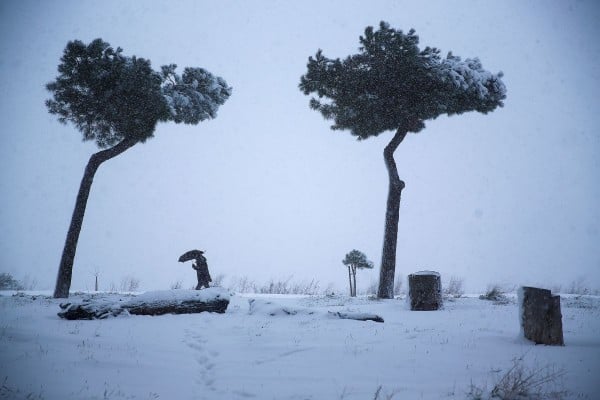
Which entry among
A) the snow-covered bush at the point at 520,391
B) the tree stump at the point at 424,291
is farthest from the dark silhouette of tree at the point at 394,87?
the snow-covered bush at the point at 520,391

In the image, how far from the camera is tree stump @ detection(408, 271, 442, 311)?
8836 mm

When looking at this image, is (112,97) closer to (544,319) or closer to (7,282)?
(544,319)

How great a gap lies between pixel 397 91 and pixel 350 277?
14088 mm

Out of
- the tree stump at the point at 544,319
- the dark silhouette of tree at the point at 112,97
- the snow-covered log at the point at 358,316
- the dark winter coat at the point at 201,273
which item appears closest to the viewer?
the tree stump at the point at 544,319

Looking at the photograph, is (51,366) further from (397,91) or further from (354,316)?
(397,91)

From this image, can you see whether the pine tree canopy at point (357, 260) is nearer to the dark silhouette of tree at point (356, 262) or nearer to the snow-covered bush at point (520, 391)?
the dark silhouette of tree at point (356, 262)

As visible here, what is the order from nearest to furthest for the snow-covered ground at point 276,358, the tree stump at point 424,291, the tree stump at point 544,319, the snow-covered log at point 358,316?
the snow-covered ground at point 276,358 → the tree stump at point 544,319 → the snow-covered log at point 358,316 → the tree stump at point 424,291

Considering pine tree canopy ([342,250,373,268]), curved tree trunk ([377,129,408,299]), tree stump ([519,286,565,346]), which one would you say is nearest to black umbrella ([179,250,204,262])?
curved tree trunk ([377,129,408,299])

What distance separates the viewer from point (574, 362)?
3.98 metres

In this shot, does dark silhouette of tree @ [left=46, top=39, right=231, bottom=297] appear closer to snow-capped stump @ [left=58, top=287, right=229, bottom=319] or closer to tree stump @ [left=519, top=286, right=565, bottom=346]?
snow-capped stump @ [left=58, top=287, right=229, bottom=319]

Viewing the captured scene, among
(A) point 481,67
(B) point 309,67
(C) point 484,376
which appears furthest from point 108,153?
(A) point 481,67

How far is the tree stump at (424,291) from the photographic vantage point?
29.0ft

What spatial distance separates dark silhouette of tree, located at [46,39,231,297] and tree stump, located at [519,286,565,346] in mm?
13171

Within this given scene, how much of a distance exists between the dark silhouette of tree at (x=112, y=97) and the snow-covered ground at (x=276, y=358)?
8168 mm
